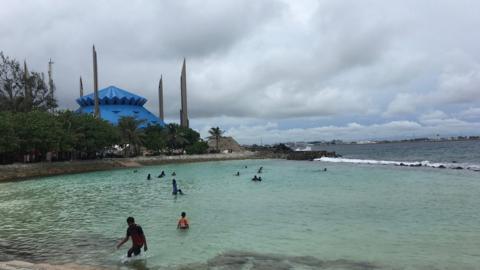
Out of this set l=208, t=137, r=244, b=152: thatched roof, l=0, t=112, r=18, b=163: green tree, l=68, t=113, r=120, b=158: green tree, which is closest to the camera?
l=0, t=112, r=18, b=163: green tree

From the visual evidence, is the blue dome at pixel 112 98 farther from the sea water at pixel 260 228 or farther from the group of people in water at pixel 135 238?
the group of people in water at pixel 135 238

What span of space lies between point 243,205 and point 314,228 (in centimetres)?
798

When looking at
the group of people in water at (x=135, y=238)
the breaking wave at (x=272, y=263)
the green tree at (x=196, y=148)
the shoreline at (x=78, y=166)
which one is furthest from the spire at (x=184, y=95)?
the breaking wave at (x=272, y=263)

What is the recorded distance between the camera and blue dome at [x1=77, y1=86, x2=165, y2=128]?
121m

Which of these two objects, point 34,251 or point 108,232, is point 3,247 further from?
point 108,232

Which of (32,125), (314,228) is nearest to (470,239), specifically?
(314,228)

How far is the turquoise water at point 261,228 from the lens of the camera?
13.3m

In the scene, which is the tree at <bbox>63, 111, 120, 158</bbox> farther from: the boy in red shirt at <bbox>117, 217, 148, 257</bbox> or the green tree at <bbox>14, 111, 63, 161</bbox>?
the boy in red shirt at <bbox>117, 217, 148, 257</bbox>

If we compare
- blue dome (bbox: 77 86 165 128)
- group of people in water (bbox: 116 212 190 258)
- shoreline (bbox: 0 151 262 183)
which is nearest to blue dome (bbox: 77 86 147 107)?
blue dome (bbox: 77 86 165 128)

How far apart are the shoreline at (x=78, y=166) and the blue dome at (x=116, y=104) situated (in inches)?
1451

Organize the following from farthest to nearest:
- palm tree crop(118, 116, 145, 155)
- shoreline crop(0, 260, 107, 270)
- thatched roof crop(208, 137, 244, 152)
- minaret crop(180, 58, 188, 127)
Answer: thatched roof crop(208, 137, 244, 152) < minaret crop(180, 58, 188, 127) < palm tree crop(118, 116, 145, 155) < shoreline crop(0, 260, 107, 270)

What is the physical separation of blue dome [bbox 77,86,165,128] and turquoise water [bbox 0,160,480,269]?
90.8 m

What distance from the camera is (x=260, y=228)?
1820 cm

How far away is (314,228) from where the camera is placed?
1794cm
